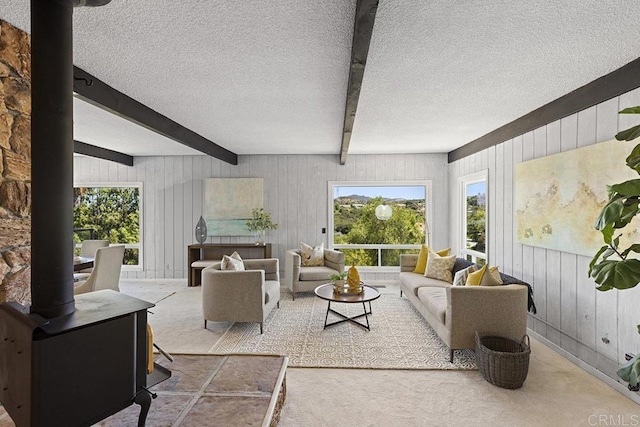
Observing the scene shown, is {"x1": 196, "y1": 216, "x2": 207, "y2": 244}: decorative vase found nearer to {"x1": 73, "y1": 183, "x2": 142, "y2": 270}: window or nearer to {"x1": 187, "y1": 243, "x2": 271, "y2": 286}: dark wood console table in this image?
{"x1": 187, "y1": 243, "x2": 271, "y2": 286}: dark wood console table

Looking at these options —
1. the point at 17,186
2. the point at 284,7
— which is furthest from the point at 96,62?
the point at 284,7

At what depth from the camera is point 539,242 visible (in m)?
3.29

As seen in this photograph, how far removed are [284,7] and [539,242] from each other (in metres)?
3.26

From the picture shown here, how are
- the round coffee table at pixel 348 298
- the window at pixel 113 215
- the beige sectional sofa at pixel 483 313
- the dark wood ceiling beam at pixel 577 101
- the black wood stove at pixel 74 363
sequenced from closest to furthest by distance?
the black wood stove at pixel 74 363
the dark wood ceiling beam at pixel 577 101
the beige sectional sofa at pixel 483 313
the round coffee table at pixel 348 298
the window at pixel 113 215

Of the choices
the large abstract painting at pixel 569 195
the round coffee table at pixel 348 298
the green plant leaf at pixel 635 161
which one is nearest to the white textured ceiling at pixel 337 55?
the large abstract painting at pixel 569 195

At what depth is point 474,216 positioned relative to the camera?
5.05 m

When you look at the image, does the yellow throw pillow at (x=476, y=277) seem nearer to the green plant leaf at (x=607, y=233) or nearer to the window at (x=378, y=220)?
the green plant leaf at (x=607, y=233)

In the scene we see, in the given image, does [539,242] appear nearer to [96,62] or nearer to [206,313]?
[206,313]

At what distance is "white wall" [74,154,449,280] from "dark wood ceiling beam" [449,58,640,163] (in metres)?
1.94

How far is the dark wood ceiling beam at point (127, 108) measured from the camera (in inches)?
95.2

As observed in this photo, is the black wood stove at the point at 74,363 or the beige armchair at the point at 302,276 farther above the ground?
the black wood stove at the point at 74,363

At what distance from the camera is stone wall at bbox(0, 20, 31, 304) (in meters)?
1.78

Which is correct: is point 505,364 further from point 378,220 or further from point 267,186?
point 267,186

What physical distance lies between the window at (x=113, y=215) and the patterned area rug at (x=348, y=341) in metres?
3.79
